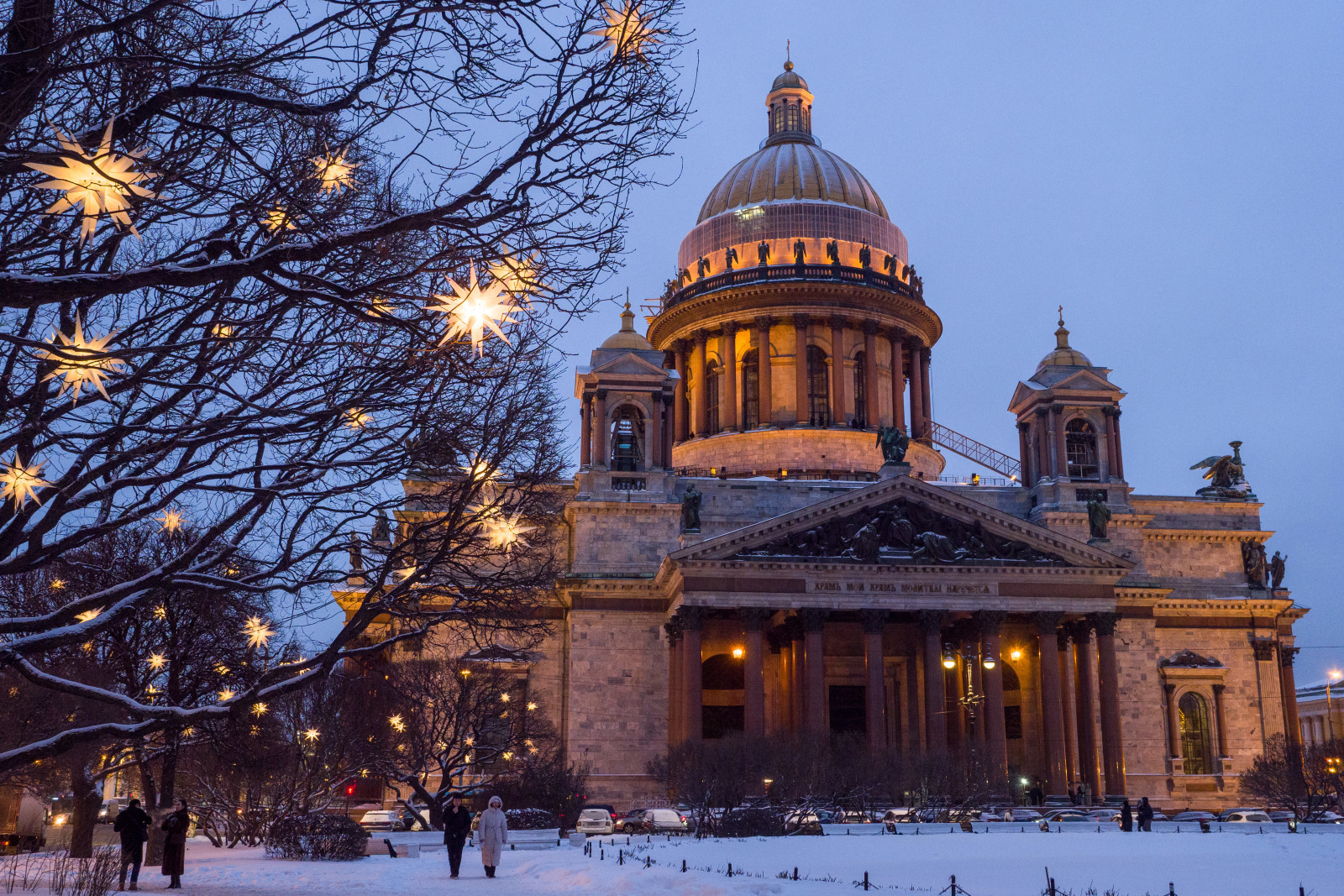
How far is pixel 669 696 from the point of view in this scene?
5225 centimetres

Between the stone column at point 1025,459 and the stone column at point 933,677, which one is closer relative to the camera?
the stone column at point 933,677

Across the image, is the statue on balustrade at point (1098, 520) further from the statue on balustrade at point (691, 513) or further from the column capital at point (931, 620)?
the statue on balustrade at point (691, 513)

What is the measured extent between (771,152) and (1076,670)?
34.9m

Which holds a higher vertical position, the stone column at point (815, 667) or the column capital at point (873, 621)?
the column capital at point (873, 621)

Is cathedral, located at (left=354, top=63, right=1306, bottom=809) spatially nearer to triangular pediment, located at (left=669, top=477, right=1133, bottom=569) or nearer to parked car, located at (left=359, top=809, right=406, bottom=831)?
triangular pediment, located at (left=669, top=477, right=1133, bottom=569)

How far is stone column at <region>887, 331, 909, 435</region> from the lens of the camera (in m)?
68.5

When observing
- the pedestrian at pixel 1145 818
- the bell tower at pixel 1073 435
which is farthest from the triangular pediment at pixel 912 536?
the pedestrian at pixel 1145 818

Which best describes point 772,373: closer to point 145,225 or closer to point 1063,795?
point 1063,795

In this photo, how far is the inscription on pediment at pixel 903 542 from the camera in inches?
1987

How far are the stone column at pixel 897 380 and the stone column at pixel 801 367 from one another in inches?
201

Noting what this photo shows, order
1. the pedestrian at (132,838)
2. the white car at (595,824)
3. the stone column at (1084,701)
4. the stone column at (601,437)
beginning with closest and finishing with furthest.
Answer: the pedestrian at (132,838) < the white car at (595,824) < the stone column at (1084,701) < the stone column at (601,437)

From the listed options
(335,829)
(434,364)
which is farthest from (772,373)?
(434,364)

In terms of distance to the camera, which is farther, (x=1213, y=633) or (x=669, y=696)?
(x=1213, y=633)

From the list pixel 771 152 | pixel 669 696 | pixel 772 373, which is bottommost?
pixel 669 696
